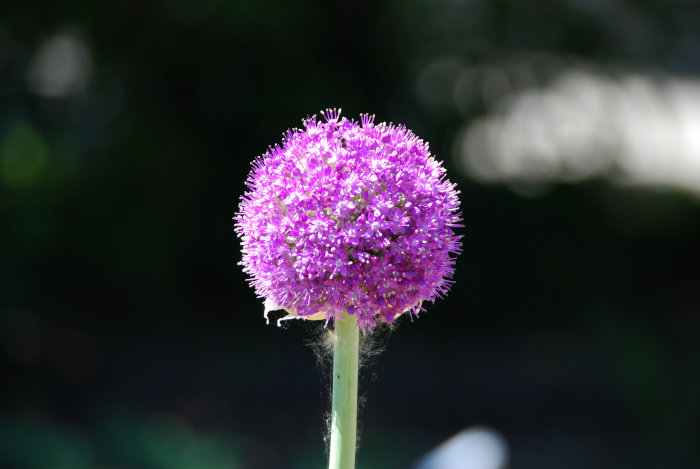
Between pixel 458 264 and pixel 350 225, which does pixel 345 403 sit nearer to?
pixel 350 225

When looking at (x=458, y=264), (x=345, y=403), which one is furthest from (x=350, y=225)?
(x=458, y=264)

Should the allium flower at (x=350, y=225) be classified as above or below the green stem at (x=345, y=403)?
above

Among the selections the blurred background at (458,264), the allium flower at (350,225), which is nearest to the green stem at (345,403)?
the allium flower at (350,225)

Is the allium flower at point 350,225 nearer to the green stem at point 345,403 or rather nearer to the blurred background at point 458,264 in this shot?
the green stem at point 345,403

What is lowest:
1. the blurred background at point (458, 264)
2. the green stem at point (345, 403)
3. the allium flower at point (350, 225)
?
the green stem at point (345, 403)

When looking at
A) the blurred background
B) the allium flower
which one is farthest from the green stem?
the blurred background
